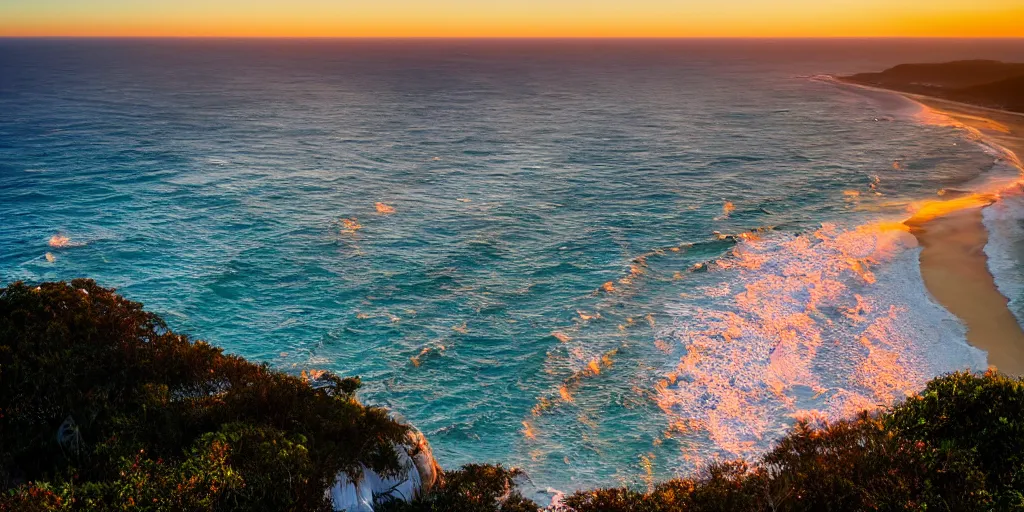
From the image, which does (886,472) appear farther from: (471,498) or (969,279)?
(969,279)

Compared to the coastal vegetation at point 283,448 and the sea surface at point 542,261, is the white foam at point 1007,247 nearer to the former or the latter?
the sea surface at point 542,261

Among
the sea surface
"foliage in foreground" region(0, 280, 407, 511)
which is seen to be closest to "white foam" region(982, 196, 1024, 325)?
the sea surface

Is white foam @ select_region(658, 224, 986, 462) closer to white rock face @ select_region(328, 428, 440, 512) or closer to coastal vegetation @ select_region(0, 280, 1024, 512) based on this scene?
coastal vegetation @ select_region(0, 280, 1024, 512)

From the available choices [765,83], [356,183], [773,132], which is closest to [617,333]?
[356,183]

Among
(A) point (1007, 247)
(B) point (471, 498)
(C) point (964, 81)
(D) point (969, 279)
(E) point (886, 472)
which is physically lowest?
(D) point (969, 279)

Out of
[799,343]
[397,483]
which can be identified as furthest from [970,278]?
[397,483]
